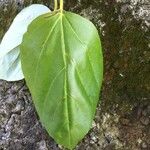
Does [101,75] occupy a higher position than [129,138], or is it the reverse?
[101,75]

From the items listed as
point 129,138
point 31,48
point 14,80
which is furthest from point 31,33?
point 129,138

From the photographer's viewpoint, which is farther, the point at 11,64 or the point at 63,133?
the point at 11,64

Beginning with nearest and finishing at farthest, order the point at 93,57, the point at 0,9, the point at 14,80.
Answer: the point at 93,57, the point at 14,80, the point at 0,9

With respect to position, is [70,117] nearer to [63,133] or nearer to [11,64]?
[63,133]

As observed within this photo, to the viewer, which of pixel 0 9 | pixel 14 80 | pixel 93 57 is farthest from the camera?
pixel 0 9
